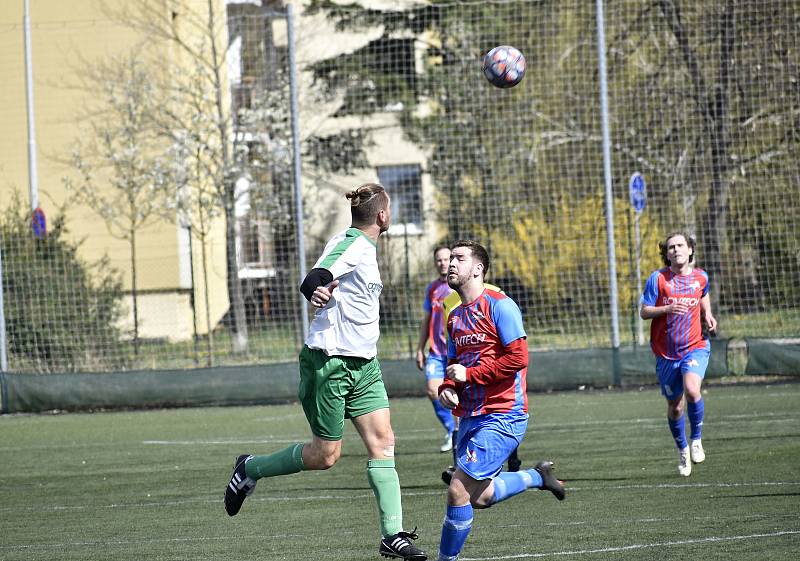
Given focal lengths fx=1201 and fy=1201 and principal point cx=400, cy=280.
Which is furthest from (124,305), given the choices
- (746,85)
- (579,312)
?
(746,85)

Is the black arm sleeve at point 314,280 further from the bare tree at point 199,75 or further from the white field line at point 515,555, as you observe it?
the bare tree at point 199,75

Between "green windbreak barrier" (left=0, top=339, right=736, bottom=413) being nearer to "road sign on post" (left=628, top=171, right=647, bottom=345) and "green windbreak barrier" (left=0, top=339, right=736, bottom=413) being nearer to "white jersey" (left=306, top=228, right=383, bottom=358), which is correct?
"road sign on post" (left=628, top=171, right=647, bottom=345)

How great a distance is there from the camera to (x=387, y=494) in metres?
6.72

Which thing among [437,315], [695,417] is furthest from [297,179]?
[695,417]

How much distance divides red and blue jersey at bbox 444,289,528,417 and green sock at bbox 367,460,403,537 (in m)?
0.52

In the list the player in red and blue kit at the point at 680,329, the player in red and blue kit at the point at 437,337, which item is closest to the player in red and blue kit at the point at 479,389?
the player in red and blue kit at the point at 680,329

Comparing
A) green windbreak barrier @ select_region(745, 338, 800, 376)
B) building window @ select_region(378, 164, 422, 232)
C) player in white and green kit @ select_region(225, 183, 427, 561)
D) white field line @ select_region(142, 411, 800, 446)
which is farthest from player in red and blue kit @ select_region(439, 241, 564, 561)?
building window @ select_region(378, 164, 422, 232)

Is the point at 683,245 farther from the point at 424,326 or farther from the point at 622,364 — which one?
the point at 622,364

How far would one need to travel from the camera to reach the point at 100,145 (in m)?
27.5

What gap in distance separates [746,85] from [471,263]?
46.2 feet

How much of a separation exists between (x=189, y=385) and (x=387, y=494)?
38.5 ft

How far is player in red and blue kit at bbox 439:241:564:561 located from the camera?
6.32 metres

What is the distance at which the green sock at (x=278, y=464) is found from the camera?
285 inches

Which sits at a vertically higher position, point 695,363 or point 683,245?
point 683,245
